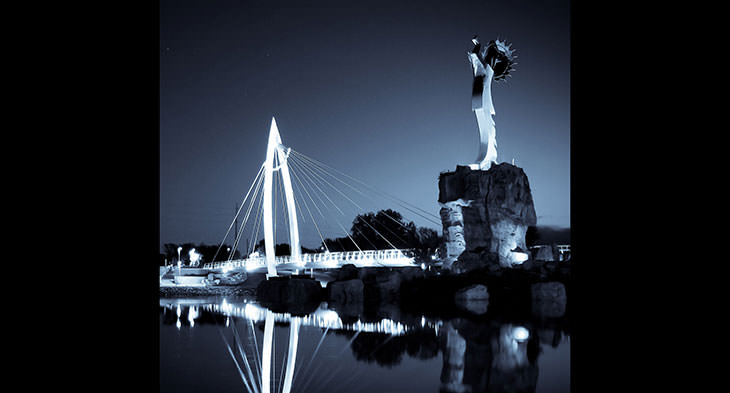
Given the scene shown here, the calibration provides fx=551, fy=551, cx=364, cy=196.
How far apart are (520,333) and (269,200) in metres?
18.1

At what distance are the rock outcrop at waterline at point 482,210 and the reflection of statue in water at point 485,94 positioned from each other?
1063 millimetres

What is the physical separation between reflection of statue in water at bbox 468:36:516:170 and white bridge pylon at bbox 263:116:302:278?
8.62 meters

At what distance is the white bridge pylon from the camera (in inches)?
967

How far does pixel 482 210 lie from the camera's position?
70.6ft

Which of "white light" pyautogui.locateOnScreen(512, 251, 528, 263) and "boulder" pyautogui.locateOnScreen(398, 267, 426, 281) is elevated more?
"white light" pyautogui.locateOnScreen(512, 251, 528, 263)

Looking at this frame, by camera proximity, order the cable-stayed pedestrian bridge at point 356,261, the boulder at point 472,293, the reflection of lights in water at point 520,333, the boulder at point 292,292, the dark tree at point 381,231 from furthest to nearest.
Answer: the dark tree at point 381,231, the cable-stayed pedestrian bridge at point 356,261, the boulder at point 292,292, the boulder at point 472,293, the reflection of lights in water at point 520,333

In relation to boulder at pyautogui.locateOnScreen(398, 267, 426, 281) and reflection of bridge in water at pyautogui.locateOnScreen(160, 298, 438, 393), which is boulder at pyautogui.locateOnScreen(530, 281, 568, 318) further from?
reflection of bridge in water at pyautogui.locateOnScreen(160, 298, 438, 393)

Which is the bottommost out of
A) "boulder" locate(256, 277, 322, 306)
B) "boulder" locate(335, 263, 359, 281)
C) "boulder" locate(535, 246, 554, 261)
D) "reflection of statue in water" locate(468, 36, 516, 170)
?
"boulder" locate(256, 277, 322, 306)

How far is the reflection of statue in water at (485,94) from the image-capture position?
23281mm

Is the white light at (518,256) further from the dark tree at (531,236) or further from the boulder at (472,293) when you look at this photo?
the dark tree at (531,236)

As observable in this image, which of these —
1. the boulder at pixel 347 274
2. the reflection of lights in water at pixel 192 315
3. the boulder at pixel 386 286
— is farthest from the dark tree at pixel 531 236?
the reflection of lights in water at pixel 192 315

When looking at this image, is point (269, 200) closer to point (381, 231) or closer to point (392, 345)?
point (392, 345)

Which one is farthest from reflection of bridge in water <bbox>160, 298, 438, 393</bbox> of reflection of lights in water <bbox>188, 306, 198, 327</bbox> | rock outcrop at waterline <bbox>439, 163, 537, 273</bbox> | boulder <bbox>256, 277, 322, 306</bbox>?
rock outcrop at waterline <bbox>439, 163, 537, 273</bbox>
